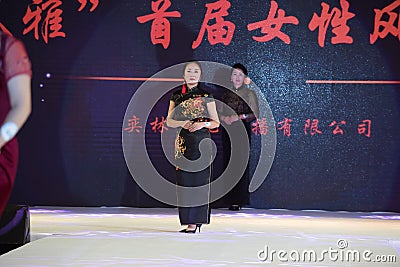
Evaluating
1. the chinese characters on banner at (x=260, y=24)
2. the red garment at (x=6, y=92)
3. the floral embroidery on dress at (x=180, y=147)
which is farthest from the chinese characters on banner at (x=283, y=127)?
the red garment at (x=6, y=92)

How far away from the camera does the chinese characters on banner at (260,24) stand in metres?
6.50

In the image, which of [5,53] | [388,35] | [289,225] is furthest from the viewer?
[388,35]

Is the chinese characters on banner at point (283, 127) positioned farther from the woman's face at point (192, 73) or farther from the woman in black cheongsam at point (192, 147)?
the woman's face at point (192, 73)

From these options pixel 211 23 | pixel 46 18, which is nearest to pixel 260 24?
pixel 211 23

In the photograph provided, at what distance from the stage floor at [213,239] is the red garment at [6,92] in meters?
1.87

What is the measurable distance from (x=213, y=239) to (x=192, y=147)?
63 centimetres

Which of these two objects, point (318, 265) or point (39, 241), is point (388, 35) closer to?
point (318, 265)

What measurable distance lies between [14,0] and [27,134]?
118 centimetres

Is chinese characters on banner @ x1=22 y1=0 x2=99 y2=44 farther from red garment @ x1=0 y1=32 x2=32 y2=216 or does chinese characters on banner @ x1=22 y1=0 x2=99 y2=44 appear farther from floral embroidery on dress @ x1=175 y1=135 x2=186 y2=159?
red garment @ x1=0 y1=32 x2=32 y2=216

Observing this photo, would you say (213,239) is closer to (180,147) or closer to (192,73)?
(180,147)

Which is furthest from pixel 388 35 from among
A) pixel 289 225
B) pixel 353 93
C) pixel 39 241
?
pixel 39 241

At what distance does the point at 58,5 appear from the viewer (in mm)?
6562

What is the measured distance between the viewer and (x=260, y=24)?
655cm

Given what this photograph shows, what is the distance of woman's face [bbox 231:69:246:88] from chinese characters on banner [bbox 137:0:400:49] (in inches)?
12.8
